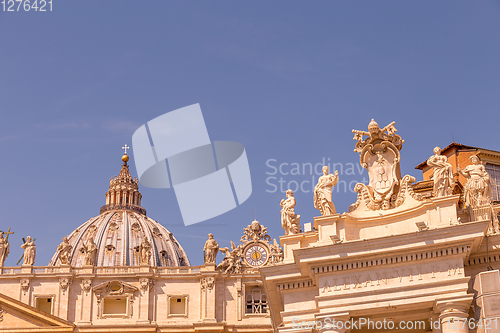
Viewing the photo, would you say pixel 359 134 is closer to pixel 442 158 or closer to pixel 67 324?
pixel 442 158

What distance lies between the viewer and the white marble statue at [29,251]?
93000 millimetres

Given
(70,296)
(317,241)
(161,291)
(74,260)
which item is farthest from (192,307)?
(74,260)

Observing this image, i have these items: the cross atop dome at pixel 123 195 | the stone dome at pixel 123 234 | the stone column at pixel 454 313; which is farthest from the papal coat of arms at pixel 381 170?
the cross atop dome at pixel 123 195

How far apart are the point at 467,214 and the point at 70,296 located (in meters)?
63.7

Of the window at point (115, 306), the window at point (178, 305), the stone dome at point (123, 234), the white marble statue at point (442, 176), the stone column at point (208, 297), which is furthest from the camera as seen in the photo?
the stone dome at point (123, 234)

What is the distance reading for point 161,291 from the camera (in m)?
92.8

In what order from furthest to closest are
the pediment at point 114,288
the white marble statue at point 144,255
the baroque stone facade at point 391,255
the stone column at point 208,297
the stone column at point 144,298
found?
the white marble statue at point 144,255
the pediment at point 114,288
the stone column at point 208,297
the stone column at point 144,298
the baroque stone facade at point 391,255

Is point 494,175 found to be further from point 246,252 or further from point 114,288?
point 114,288

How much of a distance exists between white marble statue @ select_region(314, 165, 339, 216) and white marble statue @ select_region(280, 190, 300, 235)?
1320mm

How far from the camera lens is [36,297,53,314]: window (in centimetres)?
9124

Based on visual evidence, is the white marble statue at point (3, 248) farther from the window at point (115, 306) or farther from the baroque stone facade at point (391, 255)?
the baroque stone facade at point (391, 255)

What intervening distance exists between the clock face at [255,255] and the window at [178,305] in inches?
298

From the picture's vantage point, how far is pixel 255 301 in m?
93.2

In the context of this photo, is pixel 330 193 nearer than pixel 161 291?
Yes
